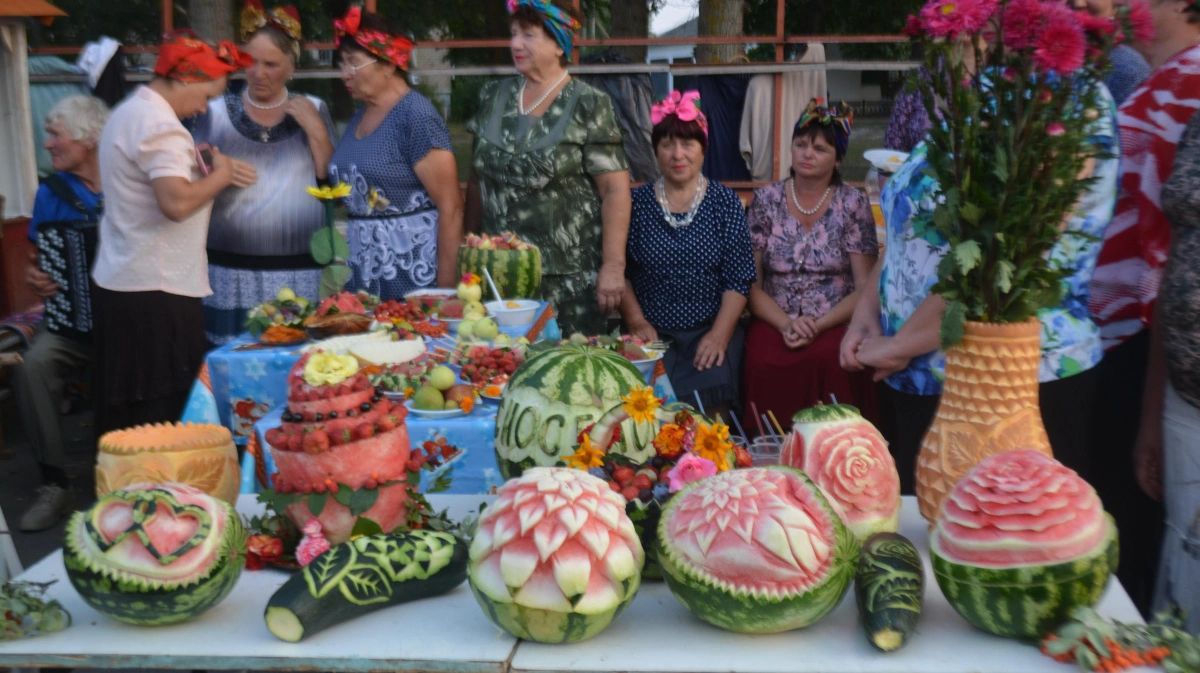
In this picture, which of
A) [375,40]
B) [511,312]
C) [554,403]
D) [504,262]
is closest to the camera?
[554,403]

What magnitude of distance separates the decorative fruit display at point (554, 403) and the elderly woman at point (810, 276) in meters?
2.62

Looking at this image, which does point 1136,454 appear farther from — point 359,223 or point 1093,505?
point 359,223

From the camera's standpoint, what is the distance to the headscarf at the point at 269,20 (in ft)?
15.0

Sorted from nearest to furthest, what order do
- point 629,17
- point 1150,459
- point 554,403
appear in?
point 554,403, point 1150,459, point 629,17

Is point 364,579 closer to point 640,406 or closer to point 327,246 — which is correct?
point 640,406

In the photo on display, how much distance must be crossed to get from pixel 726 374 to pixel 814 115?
129cm

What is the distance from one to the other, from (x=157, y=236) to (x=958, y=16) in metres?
3.02

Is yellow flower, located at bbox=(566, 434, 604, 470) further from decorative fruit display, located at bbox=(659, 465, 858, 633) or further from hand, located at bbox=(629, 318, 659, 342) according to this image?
hand, located at bbox=(629, 318, 659, 342)

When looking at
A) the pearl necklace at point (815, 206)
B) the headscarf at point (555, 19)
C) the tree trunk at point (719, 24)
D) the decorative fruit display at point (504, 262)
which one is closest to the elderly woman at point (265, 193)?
the decorative fruit display at point (504, 262)

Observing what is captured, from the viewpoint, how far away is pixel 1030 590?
4.94 feet

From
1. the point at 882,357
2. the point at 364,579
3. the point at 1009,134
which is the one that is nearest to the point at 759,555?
the point at 364,579

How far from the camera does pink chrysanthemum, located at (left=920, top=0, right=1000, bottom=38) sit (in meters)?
1.75

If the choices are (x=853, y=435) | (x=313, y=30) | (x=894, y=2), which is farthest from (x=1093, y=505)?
(x=894, y=2)

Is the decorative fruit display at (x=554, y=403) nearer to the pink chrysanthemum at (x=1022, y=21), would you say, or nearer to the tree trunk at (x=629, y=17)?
the pink chrysanthemum at (x=1022, y=21)
